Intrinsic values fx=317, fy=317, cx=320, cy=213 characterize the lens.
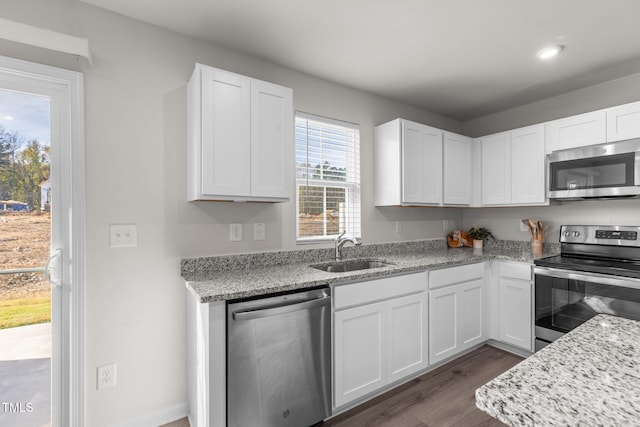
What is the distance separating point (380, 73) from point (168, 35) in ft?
5.32

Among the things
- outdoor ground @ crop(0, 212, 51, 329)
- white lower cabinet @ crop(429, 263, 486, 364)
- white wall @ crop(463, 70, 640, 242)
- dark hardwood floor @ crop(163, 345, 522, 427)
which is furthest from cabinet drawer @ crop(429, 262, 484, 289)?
outdoor ground @ crop(0, 212, 51, 329)

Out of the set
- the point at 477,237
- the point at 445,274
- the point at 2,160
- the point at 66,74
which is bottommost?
the point at 445,274

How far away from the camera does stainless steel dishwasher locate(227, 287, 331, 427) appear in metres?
1.61

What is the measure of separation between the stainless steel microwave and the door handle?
3.70 meters

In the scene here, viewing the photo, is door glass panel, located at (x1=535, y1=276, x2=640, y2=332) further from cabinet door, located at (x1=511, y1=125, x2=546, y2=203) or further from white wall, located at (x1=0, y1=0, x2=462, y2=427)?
white wall, located at (x1=0, y1=0, x2=462, y2=427)

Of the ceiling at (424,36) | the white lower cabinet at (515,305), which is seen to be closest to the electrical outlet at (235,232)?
the ceiling at (424,36)

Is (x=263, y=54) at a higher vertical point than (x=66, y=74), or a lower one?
higher

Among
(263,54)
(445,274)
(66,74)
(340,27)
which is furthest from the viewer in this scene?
(445,274)

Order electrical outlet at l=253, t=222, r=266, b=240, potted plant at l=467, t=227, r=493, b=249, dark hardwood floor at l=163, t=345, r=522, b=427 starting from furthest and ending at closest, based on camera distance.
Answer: potted plant at l=467, t=227, r=493, b=249 → electrical outlet at l=253, t=222, r=266, b=240 → dark hardwood floor at l=163, t=345, r=522, b=427

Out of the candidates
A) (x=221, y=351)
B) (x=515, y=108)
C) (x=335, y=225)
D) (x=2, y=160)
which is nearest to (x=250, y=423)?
(x=221, y=351)

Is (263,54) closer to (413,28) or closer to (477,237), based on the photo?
(413,28)

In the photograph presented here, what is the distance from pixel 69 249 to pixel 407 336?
225 cm

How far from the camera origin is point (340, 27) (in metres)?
2.03

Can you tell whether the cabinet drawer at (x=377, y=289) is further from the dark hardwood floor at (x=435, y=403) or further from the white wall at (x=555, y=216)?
the white wall at (x=555, y=216)
